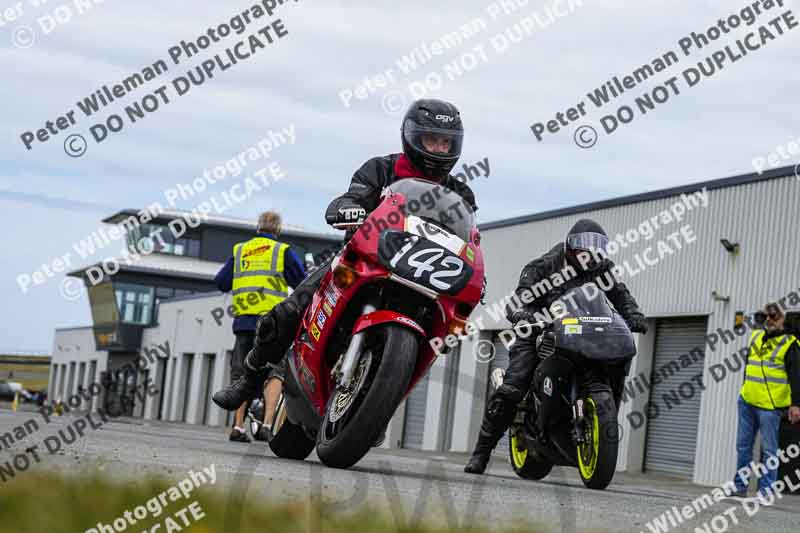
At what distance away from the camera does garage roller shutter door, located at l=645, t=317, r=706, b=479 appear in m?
21.7

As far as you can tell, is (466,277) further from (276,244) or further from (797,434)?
(797,434)

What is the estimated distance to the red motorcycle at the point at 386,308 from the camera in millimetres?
6598

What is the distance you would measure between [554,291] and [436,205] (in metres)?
2.91

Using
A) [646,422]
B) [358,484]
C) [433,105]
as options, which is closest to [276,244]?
[433,105]

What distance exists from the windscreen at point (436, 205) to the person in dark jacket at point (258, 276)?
4.56 meters

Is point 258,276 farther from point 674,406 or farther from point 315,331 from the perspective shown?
point 674,406

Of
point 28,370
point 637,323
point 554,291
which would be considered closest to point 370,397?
point 554,291

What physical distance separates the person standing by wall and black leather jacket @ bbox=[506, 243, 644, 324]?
10.1 feet

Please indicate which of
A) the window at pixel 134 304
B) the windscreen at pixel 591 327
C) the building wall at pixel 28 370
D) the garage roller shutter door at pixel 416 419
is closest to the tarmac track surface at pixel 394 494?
the windscreen at pixel 591 327

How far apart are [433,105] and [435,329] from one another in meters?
1.34

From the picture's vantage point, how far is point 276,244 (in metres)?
11.8

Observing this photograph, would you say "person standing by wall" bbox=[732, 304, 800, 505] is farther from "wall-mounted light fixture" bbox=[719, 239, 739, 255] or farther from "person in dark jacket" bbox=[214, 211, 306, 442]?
"wall-mounted light fixture" bbox=[719, 239, 739, 255]

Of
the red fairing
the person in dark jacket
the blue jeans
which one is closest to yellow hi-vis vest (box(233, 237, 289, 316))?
the person in dark jacket

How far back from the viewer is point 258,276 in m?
11.8
